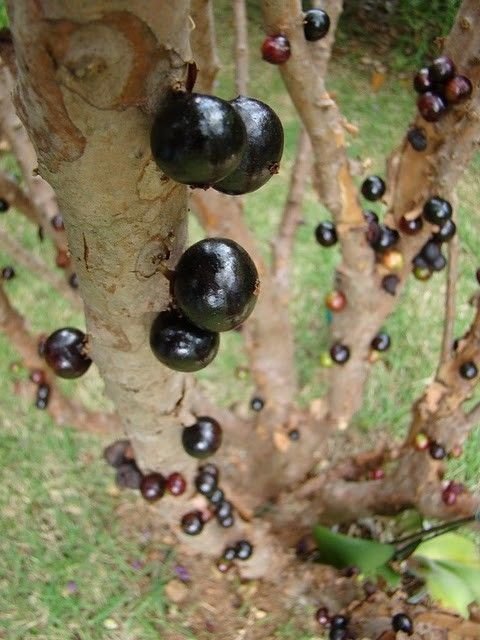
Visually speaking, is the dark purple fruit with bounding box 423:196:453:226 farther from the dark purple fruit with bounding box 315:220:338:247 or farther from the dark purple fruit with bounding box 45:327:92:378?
the dark purple fruit with bounding box 45:327:92:378

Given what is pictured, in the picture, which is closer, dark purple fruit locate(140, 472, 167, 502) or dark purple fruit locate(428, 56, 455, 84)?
dark purple fruit locate(428, 56, 455, 84)

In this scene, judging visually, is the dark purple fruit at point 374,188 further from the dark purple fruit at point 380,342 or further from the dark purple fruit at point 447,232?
the dark purple fruit at point 380,342

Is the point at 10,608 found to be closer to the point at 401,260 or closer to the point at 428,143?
the point at 401,260

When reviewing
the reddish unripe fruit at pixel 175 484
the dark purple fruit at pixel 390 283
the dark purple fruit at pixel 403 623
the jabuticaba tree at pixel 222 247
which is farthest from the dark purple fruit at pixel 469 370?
the reddish unripe fruit at pixel 175 484

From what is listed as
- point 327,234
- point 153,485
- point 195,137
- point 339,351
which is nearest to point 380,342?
point 339,351

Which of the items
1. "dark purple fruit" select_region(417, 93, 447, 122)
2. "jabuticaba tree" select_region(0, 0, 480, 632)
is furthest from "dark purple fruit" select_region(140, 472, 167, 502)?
"dark purple fruit" select_region(417, 93, 447, 122)

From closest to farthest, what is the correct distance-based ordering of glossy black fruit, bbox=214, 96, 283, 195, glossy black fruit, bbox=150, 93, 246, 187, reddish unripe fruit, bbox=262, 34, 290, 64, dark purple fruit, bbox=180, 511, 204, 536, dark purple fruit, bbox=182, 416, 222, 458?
glossy black fruit, bbox=150, 93, 246, 187, glossy black fruit, bbox=214, 96, 283, 195, reddish unripe fruit, bbox=262, 34, 290, 64, dark purple fruit, bbox=182, 416, 222, 458, dark purple fruit, bbox=180, 511, 204, 536

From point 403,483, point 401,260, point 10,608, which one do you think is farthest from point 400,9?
point 10,608
